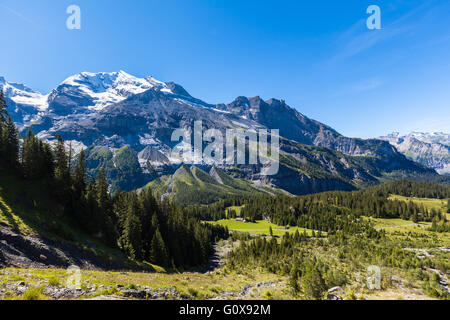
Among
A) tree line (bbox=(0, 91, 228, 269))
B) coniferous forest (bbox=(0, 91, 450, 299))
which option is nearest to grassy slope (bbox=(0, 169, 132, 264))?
coniferous forest (bbox=(0, 91, 450, 299))

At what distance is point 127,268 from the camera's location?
3850 centimetres

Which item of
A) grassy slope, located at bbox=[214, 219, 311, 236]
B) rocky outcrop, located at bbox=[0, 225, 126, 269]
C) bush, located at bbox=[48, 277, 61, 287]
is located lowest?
grassy slope, located at bbox=[214, 219, 311, 236]

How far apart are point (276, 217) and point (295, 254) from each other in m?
92.3

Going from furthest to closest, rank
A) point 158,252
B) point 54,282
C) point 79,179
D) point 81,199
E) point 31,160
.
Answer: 1. point 79,179
2. point 158,252
3. point 81,199
4. point 31,160
5. point 54,282

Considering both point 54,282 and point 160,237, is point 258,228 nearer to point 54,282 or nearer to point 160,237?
point 160,237

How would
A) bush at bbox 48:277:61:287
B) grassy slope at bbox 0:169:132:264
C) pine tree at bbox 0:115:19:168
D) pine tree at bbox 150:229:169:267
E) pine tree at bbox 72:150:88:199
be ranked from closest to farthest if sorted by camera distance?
1. bush at bbox 48:277:61:287
2. grassy slope at bbox 0:169:132:264
3. pine tree at bbox 0:115:19:168
4. pine tree at bbox 150:229:169:267
5. pine tree at bbox 72:150:88:199

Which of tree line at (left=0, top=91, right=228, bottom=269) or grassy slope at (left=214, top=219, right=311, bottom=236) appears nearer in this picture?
tree line at (left=0, top=91, right=228, bottom=269)

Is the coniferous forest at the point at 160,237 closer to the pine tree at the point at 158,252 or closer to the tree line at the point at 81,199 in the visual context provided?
the tree line at the point at 81,199

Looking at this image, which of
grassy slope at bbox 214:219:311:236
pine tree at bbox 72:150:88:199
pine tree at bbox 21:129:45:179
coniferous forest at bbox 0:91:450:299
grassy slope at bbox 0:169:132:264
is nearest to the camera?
grassy slope at bbox 0:169:132:264

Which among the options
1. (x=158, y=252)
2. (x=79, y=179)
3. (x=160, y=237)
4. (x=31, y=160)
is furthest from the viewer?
(x=79, y=179)

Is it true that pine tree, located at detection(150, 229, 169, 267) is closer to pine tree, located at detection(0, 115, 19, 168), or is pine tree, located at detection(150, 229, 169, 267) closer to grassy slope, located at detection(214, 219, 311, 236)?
pine tree, located at detection(0, 115, 19, 168)

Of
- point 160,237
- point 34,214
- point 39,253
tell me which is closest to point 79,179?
point 34,214

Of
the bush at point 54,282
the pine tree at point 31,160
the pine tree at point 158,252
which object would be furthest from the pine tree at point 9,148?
the bush at point 54,282

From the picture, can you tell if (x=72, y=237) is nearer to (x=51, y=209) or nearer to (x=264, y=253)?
(x=51, y=209)
